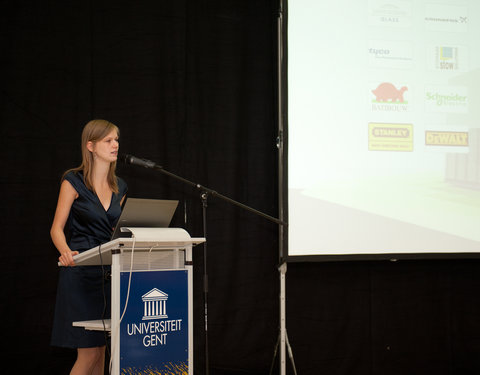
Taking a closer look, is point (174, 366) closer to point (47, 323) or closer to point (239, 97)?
point (47, 323)

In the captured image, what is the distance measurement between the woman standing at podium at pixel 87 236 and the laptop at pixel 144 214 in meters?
0.41

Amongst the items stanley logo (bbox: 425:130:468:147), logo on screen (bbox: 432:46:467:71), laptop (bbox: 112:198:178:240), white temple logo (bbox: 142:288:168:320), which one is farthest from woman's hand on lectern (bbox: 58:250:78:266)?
logo on screen (bbox: 432:46:467:71)

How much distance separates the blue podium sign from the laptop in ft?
0.68

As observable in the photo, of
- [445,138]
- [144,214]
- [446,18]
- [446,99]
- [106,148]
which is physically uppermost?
[446,18]

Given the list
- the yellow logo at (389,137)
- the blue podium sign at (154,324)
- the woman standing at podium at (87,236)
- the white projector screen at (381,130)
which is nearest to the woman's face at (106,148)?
the woman standing at podium at (87,236)

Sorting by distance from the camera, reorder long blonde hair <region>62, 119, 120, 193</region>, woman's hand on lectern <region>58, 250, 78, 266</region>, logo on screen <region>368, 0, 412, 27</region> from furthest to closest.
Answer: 1. logo on screen <region>368, 0, 412, 27</region>
2. long blonde hair <region>62, 119, 120, 193</region>
3. woman's hand on lectern <region>58, 250, 78, 266</region>

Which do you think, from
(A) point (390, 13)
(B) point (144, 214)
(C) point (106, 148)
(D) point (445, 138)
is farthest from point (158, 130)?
(D) point (445, 138)

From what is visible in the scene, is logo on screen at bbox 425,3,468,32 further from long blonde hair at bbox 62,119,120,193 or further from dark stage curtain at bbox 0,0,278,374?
long blonde hair at bbox 62,119,120,193

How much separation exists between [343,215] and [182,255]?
60.8 inches

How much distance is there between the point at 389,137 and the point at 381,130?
8 cm

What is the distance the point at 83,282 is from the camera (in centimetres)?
251

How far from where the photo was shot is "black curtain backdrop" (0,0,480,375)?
10.9 ft

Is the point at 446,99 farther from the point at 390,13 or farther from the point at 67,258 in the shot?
the point at 67,258

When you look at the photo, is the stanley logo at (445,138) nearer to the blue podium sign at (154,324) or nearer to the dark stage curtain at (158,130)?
the dark stage curtain at (158,130)
